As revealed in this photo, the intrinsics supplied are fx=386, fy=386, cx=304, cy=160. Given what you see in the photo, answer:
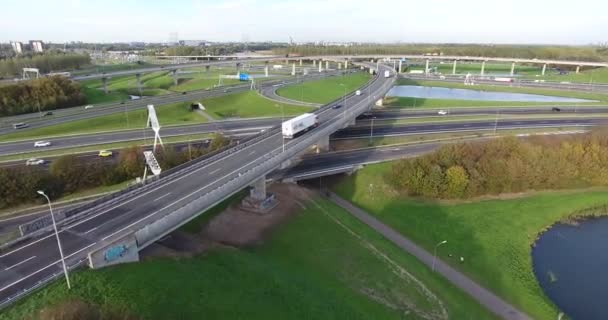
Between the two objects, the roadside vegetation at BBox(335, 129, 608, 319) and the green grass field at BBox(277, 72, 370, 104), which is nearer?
the roadside vegetation at BBox(335, 129, 608, 319)

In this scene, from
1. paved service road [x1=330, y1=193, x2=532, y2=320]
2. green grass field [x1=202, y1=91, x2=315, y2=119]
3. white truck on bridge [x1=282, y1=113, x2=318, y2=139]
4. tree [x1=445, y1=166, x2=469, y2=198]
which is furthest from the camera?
green grass field [x1=202, y1=91, x2=315, y2=119]

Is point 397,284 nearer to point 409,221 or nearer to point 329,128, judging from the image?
point 409,221

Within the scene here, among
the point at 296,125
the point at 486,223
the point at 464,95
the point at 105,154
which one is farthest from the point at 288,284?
the point at 464,95

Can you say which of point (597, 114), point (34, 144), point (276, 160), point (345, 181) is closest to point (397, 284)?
point (276, 160)

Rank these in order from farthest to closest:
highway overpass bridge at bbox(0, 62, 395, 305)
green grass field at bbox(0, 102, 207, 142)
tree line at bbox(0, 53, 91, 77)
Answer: tree line at bbox(0, 53, 91, 77)
green grass field at bbox(0, 102, 207, 142)
highway overpass bridge at bbox(0, 62, 395, 305)

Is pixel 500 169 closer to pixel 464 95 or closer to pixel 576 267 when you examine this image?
pixel 576 267

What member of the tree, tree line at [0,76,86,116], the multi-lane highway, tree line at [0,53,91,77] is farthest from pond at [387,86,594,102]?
tree line at [0,53,91,77]

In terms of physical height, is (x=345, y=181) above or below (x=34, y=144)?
below

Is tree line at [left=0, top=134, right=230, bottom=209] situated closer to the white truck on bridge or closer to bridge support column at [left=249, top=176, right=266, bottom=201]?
the white truck on bridge
